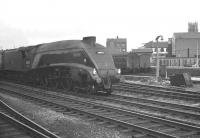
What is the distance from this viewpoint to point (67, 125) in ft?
28.6

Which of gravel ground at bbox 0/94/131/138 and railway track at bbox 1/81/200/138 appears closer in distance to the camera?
railway track at bbox 1/81/200/138

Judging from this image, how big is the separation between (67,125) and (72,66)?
8.07 meters

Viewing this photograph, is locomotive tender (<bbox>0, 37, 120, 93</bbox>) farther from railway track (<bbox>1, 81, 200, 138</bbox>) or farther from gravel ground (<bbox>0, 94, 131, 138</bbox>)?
gravel ground (<bbox>0, 94, 131, 138</bbox>)

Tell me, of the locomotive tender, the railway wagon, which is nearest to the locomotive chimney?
the locomotive tender

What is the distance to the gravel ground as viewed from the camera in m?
7.62

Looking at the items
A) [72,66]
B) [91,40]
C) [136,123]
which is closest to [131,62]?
[91,40]

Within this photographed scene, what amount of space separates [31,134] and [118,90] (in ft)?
37.5

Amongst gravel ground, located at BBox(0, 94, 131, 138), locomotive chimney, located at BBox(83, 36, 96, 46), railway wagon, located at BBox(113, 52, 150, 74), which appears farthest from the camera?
railway wagon, located at BBox(113, 52, 150, 74)

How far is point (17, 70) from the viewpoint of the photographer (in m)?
24.5

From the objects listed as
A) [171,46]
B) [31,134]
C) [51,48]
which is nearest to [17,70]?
[51,48]

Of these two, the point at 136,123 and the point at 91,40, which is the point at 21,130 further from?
the point at 91,40

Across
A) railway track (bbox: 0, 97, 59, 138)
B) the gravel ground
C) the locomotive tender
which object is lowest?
the gravel ground

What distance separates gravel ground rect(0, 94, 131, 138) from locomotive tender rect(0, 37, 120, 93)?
4.57 m

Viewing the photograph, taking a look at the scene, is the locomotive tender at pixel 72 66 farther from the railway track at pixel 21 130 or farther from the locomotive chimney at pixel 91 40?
the railway track at pixel 21 130
